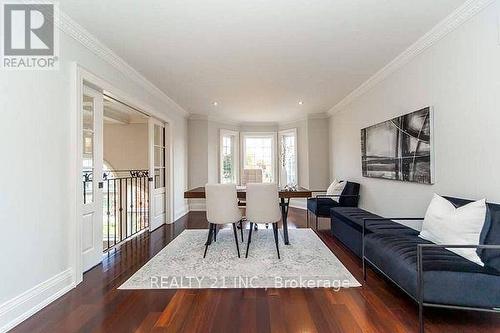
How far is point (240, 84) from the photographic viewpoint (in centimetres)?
438

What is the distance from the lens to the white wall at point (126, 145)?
769 cm

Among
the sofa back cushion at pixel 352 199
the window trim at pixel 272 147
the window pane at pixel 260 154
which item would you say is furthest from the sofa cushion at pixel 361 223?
the window pane at pixel 260 154

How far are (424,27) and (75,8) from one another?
328cm

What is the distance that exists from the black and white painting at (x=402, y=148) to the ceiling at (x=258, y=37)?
839 mm

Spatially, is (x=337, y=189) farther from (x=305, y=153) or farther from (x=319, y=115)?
(x=319, y=115)

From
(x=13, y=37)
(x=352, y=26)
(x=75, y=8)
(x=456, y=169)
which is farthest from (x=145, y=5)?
(x=456, y=169)

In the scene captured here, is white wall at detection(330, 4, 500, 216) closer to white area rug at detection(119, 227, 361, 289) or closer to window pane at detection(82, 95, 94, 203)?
white area rug at detection(119, 227, 361, 289)

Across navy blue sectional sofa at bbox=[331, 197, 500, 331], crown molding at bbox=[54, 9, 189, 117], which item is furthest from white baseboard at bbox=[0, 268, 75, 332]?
navy blue sectional sofa at bbox=[331, 197, 500, 331]

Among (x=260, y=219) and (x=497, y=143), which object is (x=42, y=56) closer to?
(x=260, y=219)

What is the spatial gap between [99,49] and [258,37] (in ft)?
5.86

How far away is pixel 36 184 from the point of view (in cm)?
220

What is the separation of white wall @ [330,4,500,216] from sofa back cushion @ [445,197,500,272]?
0.77 feet

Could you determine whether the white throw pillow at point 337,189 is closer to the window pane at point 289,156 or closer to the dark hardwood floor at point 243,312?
the window pane at point 289,156

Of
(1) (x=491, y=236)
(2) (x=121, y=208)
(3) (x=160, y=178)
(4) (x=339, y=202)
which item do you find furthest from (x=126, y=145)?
(1) (x=491, y=236)
